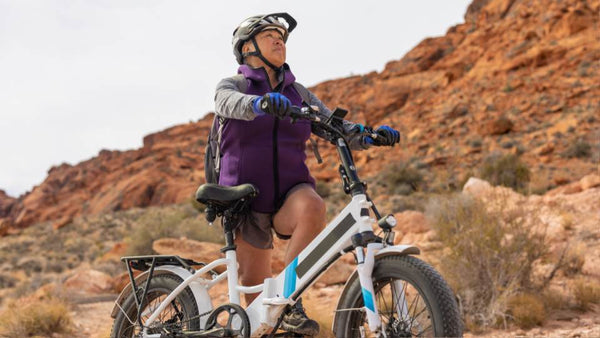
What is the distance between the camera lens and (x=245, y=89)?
3363 millimetres

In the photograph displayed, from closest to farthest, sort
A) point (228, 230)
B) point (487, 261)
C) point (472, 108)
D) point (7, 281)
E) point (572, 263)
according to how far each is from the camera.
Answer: point (228, 230) → point (487, 261) → point (572, 263) → point (7, 281) → point (472, 108)

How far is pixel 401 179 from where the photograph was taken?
2378 centimetres

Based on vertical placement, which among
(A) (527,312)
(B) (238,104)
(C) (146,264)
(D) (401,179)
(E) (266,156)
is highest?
(D) (401,179)

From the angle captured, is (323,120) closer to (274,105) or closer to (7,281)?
(274,105)

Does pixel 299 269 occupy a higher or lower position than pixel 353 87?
lower

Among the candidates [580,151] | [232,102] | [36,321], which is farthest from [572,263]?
[580,151]

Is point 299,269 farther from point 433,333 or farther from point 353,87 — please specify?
point 353,87

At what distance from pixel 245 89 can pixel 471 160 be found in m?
23.3

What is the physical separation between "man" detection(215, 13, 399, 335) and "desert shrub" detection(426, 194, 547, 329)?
3054 millimetres

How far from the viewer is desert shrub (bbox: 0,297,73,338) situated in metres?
6.12

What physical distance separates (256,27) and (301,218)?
119 cm

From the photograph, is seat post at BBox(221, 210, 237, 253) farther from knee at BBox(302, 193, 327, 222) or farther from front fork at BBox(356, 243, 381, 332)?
front fork at BBox(356, 243, 381, 332)

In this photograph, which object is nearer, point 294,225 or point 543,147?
point 294,225

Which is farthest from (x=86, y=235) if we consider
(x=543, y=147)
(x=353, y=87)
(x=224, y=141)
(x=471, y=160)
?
(x=353, y=87)
